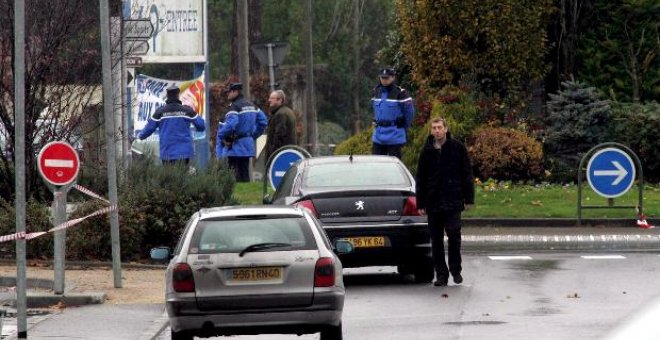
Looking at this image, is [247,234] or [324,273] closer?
[324,273]

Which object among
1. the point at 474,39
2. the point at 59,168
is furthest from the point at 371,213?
the point at 474,39

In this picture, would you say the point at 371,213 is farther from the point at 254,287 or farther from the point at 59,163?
the point at 254,287

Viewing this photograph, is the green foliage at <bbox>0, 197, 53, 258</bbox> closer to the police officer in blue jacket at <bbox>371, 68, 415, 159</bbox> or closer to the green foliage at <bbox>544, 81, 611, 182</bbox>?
the police officer in blue jacket at <bbox>371, 68, 415, 159</bbox>

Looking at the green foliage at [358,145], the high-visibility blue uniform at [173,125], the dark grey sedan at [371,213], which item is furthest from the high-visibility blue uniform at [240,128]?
the dark grey sedan at [371,213]

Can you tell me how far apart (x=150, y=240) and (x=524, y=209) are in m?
6.67

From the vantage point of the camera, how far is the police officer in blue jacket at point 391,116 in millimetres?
23703

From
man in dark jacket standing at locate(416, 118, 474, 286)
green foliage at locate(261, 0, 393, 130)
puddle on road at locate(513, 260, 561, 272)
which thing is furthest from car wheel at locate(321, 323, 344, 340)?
green foliage at locate(261, 0, 393, 130)

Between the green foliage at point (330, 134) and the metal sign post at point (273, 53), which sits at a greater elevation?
the metal sign post at point (273, 53)

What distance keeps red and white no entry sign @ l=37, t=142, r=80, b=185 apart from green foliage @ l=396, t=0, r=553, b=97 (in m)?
17.3

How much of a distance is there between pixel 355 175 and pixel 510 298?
8.04 ft

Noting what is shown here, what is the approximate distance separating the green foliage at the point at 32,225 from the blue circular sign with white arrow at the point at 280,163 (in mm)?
6206

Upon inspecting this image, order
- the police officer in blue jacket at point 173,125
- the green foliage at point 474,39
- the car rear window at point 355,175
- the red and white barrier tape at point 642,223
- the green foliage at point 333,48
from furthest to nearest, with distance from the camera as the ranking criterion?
the green foliage at point 333,48 → the green foliage at point 474,39 → the police officer in blue jacket at point 173,125 → the red and white barrier tape at point 642,223 → the car rear window at point 355,175

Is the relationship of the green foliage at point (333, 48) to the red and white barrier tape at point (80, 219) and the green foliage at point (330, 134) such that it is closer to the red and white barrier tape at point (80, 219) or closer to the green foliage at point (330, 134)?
the green foliage at point (330, 134)

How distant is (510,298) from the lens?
50.3 feet
